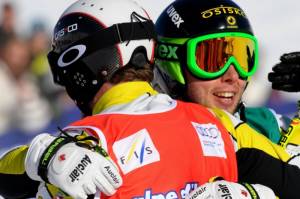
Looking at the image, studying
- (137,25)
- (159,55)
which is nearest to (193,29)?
(159,55)

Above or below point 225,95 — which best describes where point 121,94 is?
above

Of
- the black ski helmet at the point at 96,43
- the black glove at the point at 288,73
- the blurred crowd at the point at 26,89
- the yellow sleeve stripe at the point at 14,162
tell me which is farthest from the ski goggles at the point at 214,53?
the blurred crowd at the point at 26,89

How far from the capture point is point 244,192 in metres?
3.06

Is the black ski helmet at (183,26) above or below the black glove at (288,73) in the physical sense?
above

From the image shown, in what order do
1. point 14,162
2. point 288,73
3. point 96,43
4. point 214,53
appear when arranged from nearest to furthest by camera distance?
point 14,162, point 96,43, point 214,53, point 288,73

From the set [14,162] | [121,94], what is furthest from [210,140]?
[14,162]

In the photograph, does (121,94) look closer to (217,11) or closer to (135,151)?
(135,151)

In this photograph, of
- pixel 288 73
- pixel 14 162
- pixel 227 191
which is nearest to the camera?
pixel 227 191

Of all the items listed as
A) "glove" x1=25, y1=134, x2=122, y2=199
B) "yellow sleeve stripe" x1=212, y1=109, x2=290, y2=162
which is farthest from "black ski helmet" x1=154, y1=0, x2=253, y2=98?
"glove" x1=25, y1=134, x2=122, y2=199

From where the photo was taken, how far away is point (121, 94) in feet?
10.8

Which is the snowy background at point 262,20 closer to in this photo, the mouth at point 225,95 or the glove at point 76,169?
the mouth at point 225,95

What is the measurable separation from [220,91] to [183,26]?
425mm

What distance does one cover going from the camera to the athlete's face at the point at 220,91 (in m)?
4.45

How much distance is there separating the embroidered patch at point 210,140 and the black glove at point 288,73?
4.38 feet
